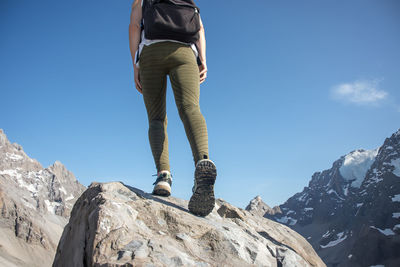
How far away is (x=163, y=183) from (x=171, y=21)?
6.43 feet

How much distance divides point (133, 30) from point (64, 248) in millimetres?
2875

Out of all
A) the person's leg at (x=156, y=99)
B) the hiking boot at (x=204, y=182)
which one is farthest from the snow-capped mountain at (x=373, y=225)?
the person's leg at (x=156, y=99)

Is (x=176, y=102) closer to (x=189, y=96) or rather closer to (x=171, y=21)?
(x=189, y=96)

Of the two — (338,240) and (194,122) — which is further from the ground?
(338,240)

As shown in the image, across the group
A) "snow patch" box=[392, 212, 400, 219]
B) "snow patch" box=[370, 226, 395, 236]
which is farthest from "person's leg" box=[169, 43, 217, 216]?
"snow patch" box=[392, 212, 400, 219]

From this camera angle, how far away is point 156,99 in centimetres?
396

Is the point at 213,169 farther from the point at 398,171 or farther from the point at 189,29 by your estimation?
the point at 398,171

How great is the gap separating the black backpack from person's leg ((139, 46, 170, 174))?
225mm

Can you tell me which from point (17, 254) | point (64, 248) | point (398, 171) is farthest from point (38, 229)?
point (398, 171)

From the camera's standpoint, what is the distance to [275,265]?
10.1 feet

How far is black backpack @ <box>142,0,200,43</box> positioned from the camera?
3553 millimetres

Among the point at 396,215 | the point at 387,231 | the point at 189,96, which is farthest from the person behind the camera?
the point at 396,215

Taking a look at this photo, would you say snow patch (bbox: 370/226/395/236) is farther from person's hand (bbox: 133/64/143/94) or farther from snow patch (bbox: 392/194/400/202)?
person's hand (bbox: 133/64/143/94)

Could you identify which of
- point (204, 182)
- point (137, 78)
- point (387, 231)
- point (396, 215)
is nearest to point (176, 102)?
point (137, 78)
